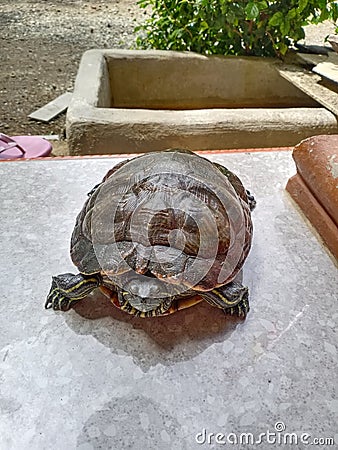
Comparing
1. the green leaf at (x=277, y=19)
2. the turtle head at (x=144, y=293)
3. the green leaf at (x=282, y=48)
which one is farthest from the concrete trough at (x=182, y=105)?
the turtle head at (x=144, y=293)

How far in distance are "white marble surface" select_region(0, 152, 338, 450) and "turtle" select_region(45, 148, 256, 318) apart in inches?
2.4

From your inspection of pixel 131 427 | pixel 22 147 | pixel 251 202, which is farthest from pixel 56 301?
pixel 22 147

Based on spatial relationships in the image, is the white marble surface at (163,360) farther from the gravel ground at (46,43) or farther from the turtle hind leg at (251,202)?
the gravel ground at (46,43)

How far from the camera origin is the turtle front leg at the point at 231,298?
0.98 metres

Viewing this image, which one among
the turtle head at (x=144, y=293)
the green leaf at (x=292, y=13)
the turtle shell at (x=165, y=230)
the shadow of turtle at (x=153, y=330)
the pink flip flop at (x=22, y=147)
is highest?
the green leaf at (x=292, y=13)

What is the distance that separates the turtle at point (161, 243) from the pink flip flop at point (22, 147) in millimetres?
873

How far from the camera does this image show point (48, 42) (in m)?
3.63

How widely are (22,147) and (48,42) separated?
209 cm

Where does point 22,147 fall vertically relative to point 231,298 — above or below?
below

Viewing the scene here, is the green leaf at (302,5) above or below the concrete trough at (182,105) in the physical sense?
above

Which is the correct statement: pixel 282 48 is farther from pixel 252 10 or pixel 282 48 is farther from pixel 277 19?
pixel 252 10

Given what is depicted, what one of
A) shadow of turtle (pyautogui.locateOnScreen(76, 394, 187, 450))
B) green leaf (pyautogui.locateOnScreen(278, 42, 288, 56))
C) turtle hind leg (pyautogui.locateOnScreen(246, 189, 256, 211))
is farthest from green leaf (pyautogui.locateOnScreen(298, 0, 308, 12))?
shadow of turtle (pyautogui.locateOnScreen(76, 394, 187, 450))

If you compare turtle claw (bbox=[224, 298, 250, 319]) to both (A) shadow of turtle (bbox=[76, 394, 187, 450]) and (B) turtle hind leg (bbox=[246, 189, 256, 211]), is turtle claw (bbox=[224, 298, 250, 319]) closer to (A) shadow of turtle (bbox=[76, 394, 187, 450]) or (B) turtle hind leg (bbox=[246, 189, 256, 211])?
(A) shadow of turtle (bbox=[76, 394, 187, 450])

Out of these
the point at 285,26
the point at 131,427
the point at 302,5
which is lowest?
the point at 131,427
